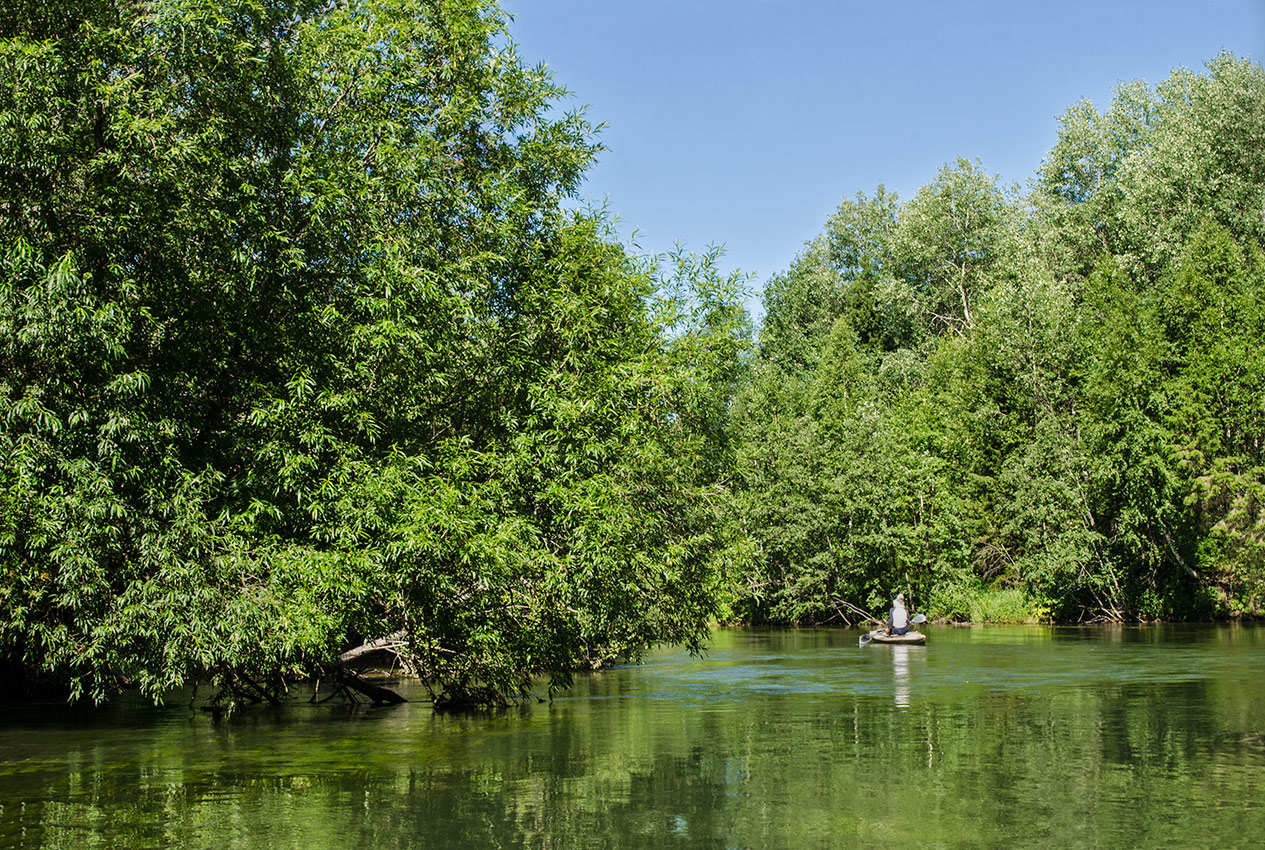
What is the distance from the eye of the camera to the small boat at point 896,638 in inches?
1612

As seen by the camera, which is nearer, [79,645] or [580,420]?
[79,645]

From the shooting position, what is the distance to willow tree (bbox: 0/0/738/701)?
57.1 feet

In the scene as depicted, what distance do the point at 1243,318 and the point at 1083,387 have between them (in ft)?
23.4

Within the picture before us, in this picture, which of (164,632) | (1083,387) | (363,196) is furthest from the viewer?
(1083,387)

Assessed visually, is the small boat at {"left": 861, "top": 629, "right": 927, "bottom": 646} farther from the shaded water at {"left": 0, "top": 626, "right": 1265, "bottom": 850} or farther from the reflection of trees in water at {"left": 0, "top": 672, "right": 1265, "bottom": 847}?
the reflection of trees in water at {"left": 0, "top": 672, "right": 1265, "bottom": 847}

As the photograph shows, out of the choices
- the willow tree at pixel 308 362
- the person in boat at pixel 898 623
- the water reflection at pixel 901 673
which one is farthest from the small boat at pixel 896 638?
the willow tree at pixel 308 362

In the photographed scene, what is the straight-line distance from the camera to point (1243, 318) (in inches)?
1918

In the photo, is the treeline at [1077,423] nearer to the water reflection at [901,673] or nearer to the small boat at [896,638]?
the small boat at [896,638]

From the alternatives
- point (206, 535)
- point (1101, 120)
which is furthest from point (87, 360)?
point (1101, 120)

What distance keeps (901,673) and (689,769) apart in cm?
1672

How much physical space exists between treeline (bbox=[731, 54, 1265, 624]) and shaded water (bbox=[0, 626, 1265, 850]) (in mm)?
18576

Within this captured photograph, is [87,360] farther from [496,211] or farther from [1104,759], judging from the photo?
[1104,759]

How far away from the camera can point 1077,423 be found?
53.8 meters

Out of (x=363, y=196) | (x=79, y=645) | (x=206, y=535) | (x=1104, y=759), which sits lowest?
(x=1104, y=759)
